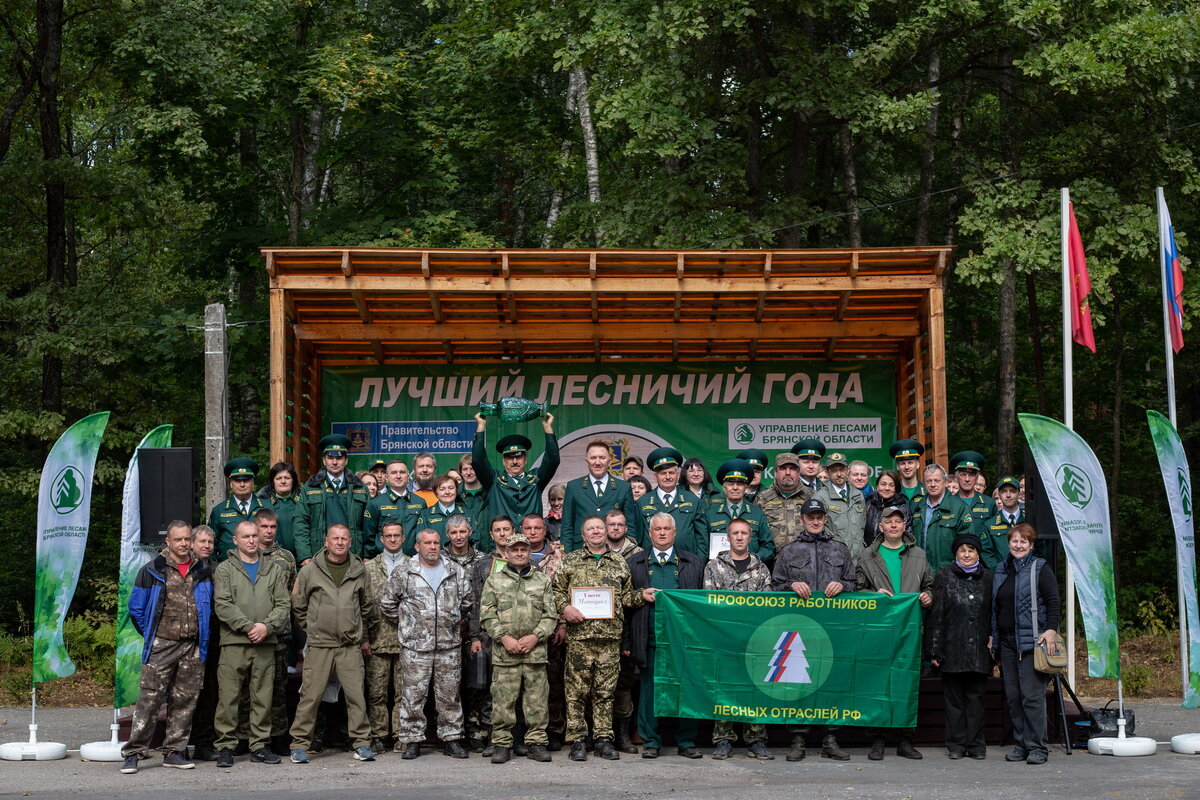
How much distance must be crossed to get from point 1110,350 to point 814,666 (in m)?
15.2

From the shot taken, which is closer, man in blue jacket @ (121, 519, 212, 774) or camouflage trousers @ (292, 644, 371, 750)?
man in blue jacket @ (121, 519, 212, 774)

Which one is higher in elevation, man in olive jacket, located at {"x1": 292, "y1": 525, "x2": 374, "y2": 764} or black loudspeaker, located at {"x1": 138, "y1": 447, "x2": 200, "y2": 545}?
black loudspeaker, located at {"x1": 138, "y1": 447, "x2": 200, "y2": 545}

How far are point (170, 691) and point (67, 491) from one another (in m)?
1.74

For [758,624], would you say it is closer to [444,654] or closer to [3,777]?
[444,654]

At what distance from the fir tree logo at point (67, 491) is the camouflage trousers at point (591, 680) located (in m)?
3.78

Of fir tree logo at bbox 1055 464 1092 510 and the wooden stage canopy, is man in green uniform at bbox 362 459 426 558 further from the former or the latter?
fir tree logo at bbox 1055 464 1092 510

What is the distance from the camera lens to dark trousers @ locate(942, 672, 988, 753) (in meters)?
9.31

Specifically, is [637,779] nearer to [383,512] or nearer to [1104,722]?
[383,512]

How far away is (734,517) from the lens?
32.5 ft

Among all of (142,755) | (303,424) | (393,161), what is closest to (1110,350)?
(393,161)

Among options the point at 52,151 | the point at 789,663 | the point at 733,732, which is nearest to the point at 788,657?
the point at 789,663

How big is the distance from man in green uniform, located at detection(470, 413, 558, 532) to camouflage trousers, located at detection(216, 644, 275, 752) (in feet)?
→ 7.13

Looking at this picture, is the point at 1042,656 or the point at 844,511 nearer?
the point at 1042,656

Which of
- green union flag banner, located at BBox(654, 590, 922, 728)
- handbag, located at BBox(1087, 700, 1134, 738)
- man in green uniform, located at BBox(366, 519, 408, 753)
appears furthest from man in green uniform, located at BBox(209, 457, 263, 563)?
handbag, located at BBox(1087, 700, 1134, 738)
